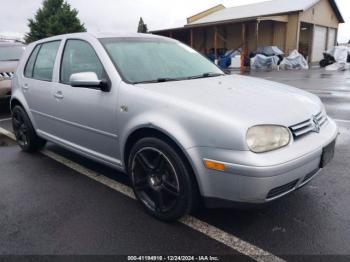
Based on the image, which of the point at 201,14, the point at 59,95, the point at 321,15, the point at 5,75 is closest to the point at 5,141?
the point at 59,95

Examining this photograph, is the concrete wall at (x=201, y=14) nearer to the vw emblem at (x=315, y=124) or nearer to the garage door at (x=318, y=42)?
the garage door at (x=318, y=42)

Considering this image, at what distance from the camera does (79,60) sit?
3572mm

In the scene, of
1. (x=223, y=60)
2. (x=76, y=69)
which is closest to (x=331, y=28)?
(x=223, y=60)

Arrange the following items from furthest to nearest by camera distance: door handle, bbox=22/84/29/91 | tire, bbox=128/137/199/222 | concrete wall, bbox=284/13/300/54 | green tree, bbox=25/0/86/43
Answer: green tree, bbox=25/0/86/43
concrete wall, bbox=284/13/300/54
door handle, bbox=22/84/29/91
tire, bbox=128/137/199/222

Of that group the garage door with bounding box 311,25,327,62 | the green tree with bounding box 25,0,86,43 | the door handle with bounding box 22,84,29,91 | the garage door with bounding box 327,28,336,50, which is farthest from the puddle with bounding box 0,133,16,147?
the green tree with bounding box 25,0,86,43

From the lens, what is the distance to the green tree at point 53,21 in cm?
4225

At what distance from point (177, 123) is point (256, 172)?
68 cm

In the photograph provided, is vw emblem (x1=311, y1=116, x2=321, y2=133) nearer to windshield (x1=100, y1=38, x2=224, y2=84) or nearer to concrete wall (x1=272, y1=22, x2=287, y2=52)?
windshield (x1=100, y1=38, x2=224, y2=84)

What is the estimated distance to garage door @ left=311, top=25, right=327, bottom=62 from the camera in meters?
27.0

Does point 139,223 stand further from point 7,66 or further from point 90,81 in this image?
point 7,66

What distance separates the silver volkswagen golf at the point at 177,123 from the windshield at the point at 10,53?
5260mm

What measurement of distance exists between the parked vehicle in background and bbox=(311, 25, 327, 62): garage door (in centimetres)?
2401

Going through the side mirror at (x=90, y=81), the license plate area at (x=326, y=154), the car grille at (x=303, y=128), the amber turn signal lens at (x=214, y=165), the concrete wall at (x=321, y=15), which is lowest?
the license plate area at (x=326, y=154)

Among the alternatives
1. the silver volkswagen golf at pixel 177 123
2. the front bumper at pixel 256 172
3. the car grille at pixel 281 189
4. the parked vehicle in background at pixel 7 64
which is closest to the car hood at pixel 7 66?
the parked vehicle in background at pixel 7 64
